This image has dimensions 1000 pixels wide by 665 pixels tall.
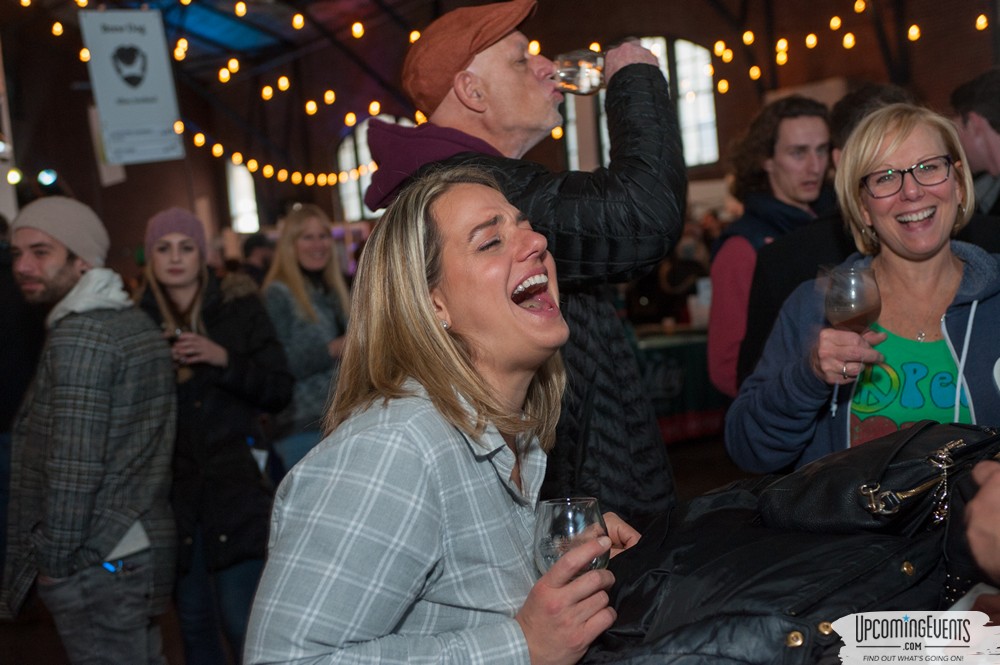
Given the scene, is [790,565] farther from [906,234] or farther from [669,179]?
[906,234]

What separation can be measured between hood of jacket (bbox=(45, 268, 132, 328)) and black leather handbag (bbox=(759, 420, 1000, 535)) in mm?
2002

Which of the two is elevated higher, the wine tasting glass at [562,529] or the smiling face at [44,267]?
the smiling face at [44,267]

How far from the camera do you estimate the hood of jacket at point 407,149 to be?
2.04 meters

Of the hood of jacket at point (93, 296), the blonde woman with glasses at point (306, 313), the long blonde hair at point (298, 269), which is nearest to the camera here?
the hood of jacket at point (93, 296)

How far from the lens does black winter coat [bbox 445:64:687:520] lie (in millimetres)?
1876

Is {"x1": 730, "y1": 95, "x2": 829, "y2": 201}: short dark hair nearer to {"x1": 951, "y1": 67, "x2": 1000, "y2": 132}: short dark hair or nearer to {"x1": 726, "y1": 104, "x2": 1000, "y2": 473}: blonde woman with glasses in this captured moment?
{"x1": 951, "y1": 67, "x2": 1000, "y2": 132}: short dark hair

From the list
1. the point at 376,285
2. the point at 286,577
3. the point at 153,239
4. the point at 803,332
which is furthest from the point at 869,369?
the point at 153,239

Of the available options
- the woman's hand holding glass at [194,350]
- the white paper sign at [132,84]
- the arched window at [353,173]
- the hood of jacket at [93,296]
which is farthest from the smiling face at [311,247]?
the arched window at [353,173]

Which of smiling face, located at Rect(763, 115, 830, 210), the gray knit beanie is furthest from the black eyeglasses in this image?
the gray knit beanie

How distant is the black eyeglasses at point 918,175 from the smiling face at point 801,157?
1.24 meters

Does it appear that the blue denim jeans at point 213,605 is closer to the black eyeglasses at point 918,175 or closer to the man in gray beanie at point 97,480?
the man in gray beanie at point 97,480

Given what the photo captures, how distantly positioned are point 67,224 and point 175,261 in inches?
18.1

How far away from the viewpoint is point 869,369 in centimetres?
210

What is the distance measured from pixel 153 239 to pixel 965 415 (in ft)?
8.82
